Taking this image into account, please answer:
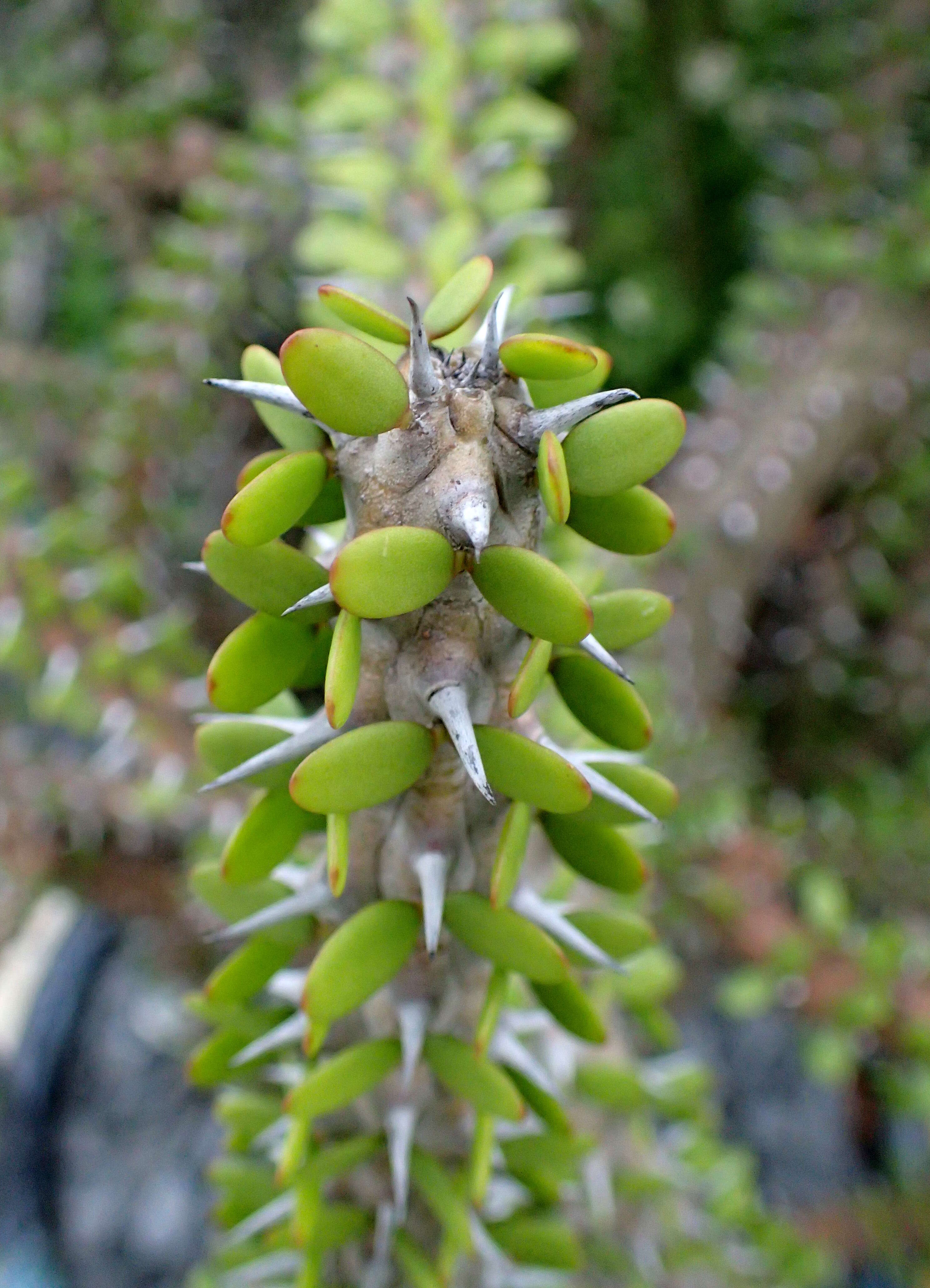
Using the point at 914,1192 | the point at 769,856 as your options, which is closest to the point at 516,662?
the point at 769,856

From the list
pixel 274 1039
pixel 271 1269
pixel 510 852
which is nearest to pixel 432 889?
pixel 510 852

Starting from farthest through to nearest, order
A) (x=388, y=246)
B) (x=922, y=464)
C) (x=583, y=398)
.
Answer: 1. (x=922, y=464)
2. (x=388, y=246)
3. (x=583, y=398)

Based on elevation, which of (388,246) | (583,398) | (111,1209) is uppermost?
(583,398)

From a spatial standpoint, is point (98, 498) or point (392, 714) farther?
point (98, 498)

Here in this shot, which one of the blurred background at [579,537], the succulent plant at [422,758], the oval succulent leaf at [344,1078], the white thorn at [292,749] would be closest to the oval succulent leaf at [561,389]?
the succulent plant at [422,758]

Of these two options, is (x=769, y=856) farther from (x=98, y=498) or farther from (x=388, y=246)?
(x=98, y=498)

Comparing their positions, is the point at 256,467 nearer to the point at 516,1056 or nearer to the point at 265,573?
the point at 265,573

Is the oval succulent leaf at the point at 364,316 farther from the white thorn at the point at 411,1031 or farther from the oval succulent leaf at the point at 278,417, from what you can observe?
the white thorn at the point at 411,1031
